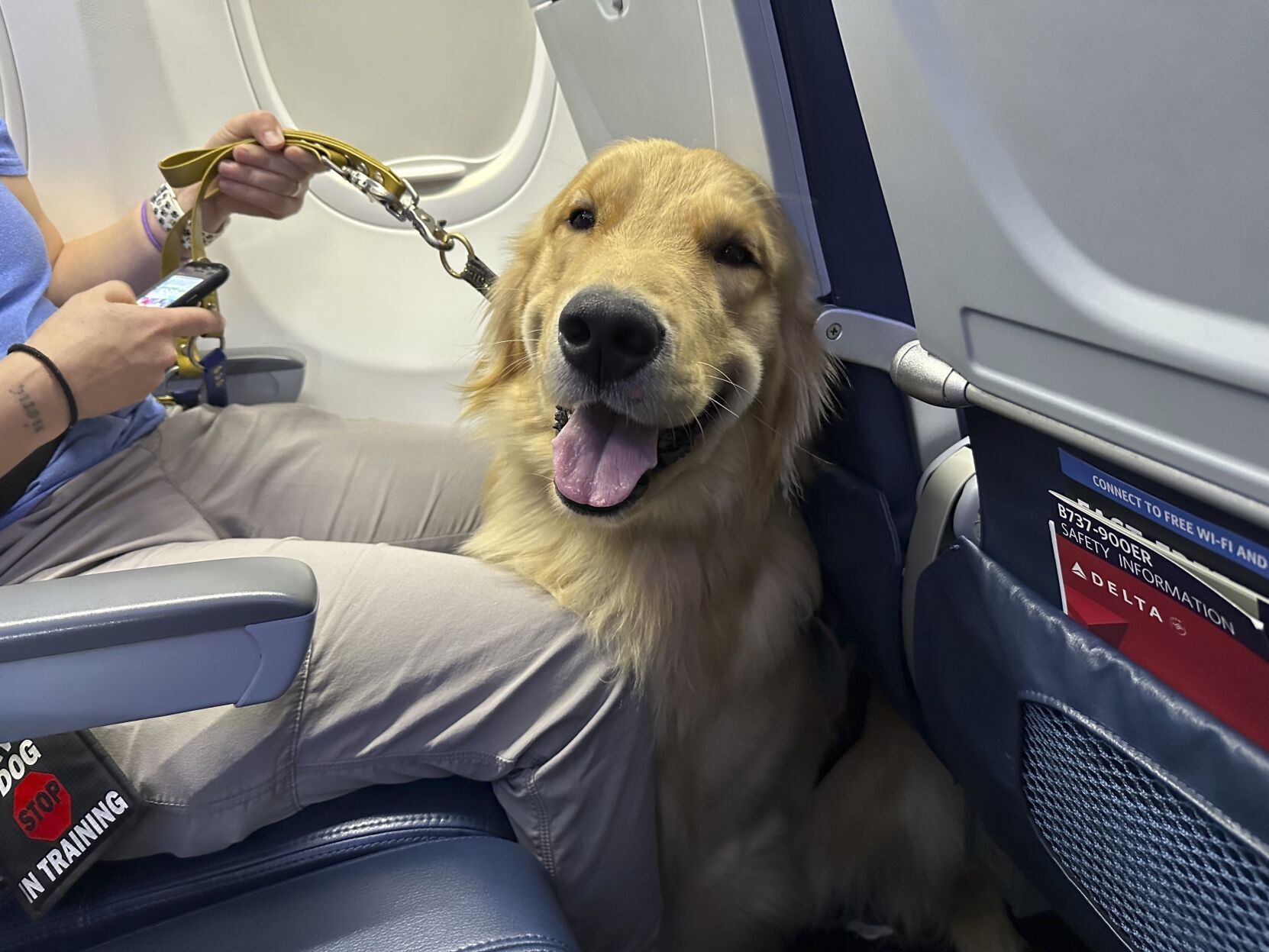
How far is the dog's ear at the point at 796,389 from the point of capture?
1031 mm

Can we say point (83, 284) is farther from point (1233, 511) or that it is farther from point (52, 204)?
point (1233, 511)

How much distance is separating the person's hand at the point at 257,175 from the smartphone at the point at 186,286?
0.63 feet

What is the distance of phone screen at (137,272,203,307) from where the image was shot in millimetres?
1118

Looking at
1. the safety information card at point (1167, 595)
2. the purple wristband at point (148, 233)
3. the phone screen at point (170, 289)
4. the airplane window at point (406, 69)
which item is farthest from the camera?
the airplane window at point (406, 69)

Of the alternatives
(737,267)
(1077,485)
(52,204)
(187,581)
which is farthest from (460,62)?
(1077,485)

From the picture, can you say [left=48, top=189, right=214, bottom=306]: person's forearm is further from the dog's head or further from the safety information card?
the safety information card

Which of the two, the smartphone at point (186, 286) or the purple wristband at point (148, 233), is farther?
the purple wristband at point (148, 233)

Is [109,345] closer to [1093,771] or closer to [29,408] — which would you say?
[29,408]

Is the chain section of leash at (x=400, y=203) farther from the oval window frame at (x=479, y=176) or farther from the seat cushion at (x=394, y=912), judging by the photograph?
the seat cushion at (x=394, y=912)

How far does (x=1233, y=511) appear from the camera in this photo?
1.43 ft

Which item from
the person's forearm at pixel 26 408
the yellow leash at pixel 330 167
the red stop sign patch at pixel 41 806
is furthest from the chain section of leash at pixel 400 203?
the red stop sign patch at pixel 41 806

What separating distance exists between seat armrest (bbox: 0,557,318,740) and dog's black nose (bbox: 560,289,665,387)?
0.36 meters

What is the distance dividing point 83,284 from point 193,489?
396 millimetres

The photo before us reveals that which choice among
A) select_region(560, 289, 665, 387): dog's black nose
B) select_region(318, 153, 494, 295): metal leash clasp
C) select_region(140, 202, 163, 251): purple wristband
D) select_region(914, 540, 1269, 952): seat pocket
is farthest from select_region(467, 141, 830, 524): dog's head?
select_region(140, 202, 163, 251): purple wristband
